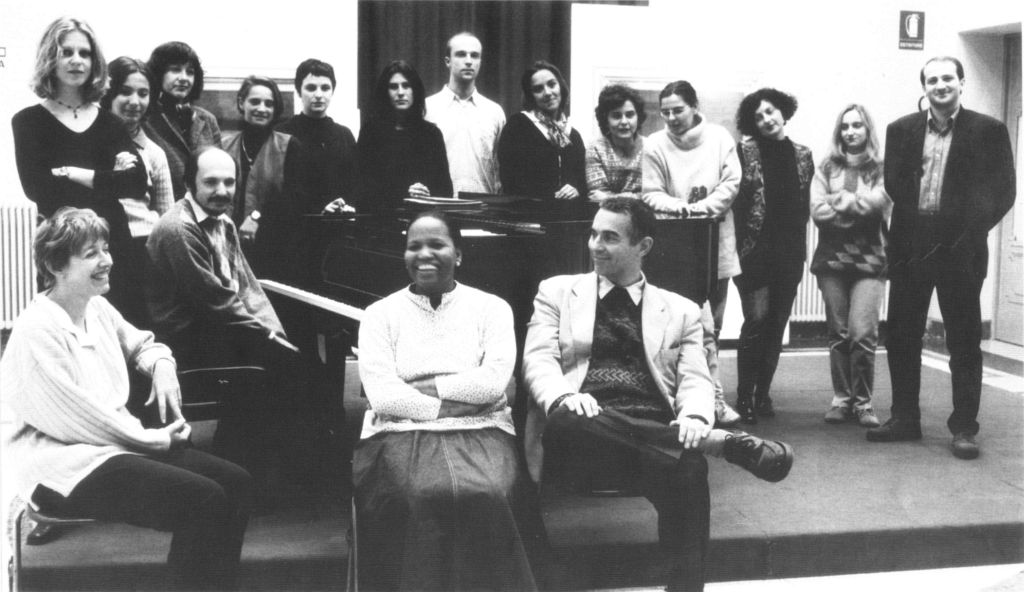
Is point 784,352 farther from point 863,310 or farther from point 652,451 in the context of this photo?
point 652,451

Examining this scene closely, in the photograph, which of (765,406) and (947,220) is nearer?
(947,220)

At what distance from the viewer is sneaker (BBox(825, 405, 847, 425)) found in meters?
4.42

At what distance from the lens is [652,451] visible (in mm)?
2559

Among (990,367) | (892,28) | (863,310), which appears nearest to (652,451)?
Result: (863,310)

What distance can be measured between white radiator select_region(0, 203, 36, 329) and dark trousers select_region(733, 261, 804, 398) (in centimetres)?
259

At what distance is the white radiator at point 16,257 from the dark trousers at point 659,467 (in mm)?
1754

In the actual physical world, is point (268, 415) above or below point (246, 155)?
below

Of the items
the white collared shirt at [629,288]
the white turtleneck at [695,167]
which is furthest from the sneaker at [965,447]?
the white collared shirt at [629,288]

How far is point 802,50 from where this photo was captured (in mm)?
4863

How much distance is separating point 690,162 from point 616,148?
28 centimetres

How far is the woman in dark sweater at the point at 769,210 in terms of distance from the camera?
424cm

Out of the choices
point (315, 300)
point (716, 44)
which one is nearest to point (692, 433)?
point (315, 300)

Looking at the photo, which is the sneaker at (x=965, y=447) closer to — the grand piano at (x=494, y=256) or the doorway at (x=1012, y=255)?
the grand piano at (x=494, y=256)

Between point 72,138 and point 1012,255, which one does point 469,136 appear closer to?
point 72,138
